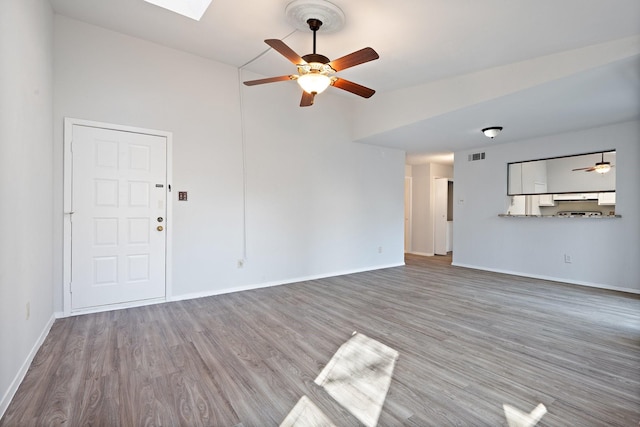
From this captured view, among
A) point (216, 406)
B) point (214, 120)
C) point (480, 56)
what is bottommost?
point (216, 406)

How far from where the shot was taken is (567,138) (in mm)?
5047

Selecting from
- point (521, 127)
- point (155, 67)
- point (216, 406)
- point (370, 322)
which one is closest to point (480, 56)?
point (521, 127)

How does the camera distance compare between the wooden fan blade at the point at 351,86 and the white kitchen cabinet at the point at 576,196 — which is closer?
the wooden fan blade at the point at 351,86

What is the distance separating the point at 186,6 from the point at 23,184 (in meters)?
Answer: 2.18

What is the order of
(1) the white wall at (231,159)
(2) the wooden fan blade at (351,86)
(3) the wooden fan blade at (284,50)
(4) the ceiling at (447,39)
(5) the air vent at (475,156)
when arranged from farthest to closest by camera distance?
(5) the air vent at (475,156), (1) the white wall at (231,159), (2) the wooden fan blade at (351,86), (4) the ceiling at (447,39), (3) the wooden fan blade at (284,50)

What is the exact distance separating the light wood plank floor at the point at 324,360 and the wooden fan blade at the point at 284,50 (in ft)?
7.97

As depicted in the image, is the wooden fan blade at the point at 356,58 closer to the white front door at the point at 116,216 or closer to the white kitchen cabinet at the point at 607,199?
the white front door at the point at 116,216

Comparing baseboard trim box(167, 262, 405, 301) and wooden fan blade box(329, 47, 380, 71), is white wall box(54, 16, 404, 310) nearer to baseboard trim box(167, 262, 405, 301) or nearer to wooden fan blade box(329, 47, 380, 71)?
baseboard trim box(167, 262, 405, 301)

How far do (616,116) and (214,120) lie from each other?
5.54m

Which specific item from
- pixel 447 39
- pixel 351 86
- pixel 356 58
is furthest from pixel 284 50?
pixel 447 39

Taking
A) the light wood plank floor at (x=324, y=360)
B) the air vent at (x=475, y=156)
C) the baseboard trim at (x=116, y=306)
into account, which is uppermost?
the air vent at (x=475, y=156)

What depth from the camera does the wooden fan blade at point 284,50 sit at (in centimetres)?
232

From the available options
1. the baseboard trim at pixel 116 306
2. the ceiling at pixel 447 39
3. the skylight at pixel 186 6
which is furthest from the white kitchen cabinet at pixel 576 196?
the baseboard trim at pixel 116 306

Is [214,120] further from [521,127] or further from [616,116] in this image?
[616,116]
